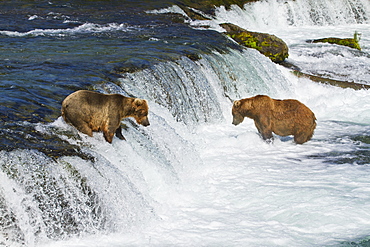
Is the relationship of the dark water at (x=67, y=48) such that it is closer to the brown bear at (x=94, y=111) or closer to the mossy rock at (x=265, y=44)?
the brown bear at (x=94, y=111)

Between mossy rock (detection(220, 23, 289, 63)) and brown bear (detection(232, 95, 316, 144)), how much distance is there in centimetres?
643

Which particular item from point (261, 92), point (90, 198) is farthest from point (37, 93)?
point (261, 92)

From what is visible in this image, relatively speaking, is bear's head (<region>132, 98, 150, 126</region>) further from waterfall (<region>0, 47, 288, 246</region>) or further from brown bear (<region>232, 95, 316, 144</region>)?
brown bear (<region>232, 95, 316, 144</region>)

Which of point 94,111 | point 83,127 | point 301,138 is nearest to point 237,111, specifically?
point 301,138

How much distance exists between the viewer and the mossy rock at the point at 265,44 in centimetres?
1418

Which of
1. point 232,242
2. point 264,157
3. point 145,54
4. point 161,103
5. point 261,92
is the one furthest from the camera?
point 261,92

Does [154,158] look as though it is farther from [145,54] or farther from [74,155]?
[145,54]

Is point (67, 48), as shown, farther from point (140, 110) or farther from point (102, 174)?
point (102, 174)

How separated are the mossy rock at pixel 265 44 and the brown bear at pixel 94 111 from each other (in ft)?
29.3

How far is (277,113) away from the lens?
25.8 ft

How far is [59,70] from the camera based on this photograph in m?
8.61

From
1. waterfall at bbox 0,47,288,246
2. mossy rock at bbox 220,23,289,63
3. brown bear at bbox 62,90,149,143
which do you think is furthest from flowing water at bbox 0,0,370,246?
mossy rock at bbox 220,23,289,63

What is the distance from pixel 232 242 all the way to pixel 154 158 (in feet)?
6.25

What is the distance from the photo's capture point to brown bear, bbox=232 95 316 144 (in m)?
7.86
